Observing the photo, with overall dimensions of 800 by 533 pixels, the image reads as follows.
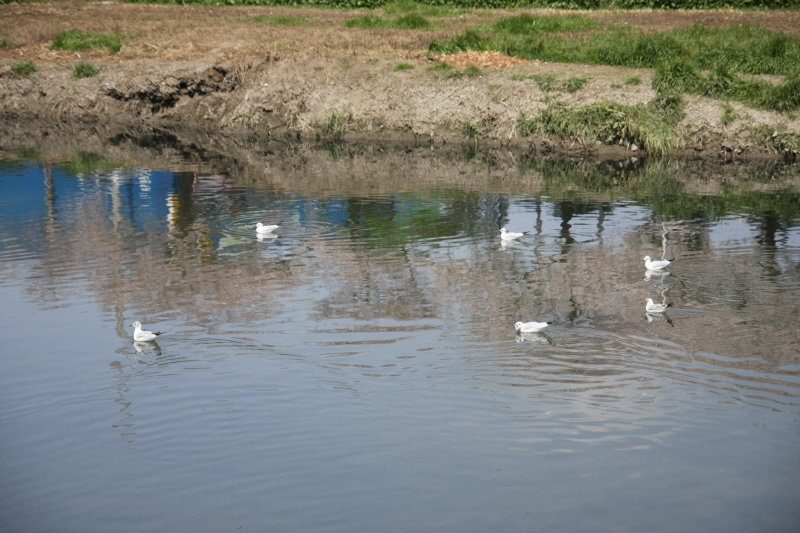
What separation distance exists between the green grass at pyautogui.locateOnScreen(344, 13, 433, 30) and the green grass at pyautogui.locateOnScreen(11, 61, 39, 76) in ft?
51.5

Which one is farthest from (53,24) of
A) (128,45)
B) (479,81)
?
(479,81)

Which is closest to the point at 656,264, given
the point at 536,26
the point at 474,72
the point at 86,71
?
the point at 474,72

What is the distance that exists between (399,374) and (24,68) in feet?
117

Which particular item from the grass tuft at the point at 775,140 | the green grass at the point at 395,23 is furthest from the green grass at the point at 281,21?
the grass tuft at the point at 775,140

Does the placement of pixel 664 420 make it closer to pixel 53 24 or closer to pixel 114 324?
pixel 114 324

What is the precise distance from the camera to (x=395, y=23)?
150 feet

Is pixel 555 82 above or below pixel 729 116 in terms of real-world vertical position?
above

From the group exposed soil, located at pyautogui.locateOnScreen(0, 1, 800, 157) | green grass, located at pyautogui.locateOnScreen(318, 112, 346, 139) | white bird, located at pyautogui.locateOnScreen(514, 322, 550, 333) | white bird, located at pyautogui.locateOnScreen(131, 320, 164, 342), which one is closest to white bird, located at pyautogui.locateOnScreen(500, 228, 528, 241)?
white bird, located at pyautogui.locateOnScreen(514, 322, 550, 333)

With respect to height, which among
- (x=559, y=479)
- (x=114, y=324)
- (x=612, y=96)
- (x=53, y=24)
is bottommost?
(x=559, y=479)

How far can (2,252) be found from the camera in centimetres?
1694

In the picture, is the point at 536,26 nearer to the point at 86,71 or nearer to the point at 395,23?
the point at 395,23

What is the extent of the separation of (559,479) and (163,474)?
153 inches

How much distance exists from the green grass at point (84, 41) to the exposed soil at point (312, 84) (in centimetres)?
52

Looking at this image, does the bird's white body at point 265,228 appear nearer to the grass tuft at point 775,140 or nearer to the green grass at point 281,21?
the grass tuft at point 775,140
